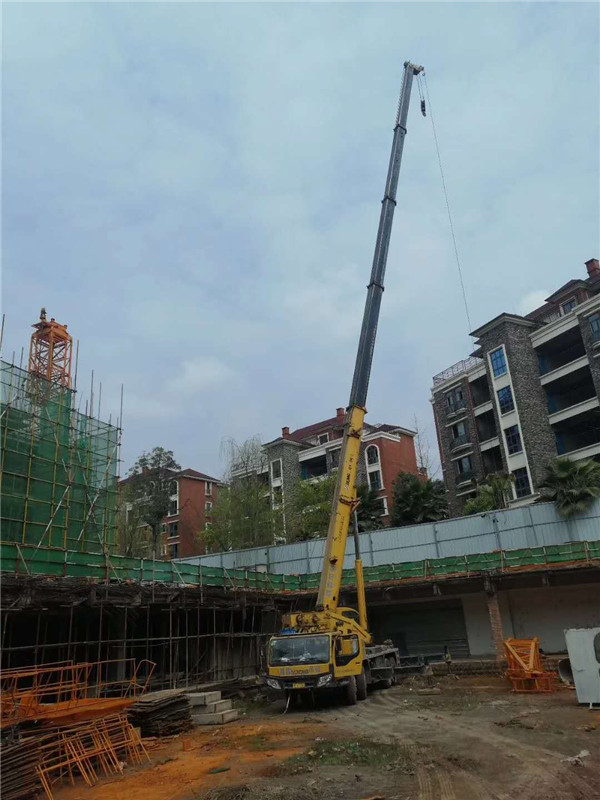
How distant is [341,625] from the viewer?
17203 mm

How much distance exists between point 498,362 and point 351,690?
104 ft

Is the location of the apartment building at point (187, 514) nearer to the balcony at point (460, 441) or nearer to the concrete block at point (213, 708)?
the balcony at point (460, 441)

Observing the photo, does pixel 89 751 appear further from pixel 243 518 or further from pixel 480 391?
pixel 480 391

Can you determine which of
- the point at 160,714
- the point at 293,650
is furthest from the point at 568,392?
the point at 160,714

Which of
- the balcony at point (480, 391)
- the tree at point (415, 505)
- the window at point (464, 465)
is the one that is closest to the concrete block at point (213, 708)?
the tree at point (415, 505)

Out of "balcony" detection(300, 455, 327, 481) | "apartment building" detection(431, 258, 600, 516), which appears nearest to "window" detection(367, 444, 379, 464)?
"balcony" detection(300, 455, 327, 481)

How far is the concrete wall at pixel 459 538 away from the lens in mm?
29031

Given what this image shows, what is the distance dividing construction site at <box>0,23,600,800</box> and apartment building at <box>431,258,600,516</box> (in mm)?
11996

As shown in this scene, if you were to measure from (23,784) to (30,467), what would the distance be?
13.2 metres

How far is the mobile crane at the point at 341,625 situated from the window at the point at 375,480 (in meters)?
33.5

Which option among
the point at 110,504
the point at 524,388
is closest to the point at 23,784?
the point at 110,504

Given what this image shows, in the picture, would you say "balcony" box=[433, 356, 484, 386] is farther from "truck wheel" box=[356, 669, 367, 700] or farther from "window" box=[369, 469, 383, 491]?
"truck wheel" box=[356, 669, 367, 700]

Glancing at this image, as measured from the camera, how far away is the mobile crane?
52.5 feet

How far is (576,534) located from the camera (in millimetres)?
28781
